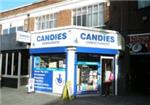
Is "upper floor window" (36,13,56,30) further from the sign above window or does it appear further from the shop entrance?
the shop entrance

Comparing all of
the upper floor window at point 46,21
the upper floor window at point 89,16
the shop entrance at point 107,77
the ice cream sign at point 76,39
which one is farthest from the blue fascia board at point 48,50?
the upper floor window at point 46,21

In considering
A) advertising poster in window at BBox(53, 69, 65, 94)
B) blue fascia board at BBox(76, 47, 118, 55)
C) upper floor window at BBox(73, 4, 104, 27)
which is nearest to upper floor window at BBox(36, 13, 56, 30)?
upper floor window at BBox(73, 4, 104, 27)

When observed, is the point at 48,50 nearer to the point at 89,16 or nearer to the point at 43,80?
the point at 43,80

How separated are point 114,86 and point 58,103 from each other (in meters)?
4.82

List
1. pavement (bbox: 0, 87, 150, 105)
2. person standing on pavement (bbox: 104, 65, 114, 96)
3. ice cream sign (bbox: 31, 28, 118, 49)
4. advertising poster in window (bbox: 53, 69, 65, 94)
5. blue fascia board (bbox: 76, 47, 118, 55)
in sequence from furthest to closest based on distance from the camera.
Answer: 1. person standing on pavement (bbox: 104, 65, 114, 96)
2. advertising poster in window (bbox: 53, 69, 65, 94)
3. blue fascia board (bbox: 76, 47, 118, 55)
4. ice cream sign (bbox: 31, 28, 118, 49)
5. pavement (bbox: 0, 87, 150, 105)

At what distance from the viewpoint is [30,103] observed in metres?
16.8

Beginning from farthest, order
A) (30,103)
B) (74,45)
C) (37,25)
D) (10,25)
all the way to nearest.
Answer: (10,25) < (37,25) < (74,45) < (30,103)

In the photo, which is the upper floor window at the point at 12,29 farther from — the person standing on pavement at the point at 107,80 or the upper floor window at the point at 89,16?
the person standing on pavement at the point at 107,80

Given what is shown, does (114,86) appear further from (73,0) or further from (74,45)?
(73,0)

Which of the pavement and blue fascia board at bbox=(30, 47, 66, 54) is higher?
blue fascia board at bbox=(30, 47, 66, 54)

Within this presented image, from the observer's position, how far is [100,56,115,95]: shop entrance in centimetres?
2022

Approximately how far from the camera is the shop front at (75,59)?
19.0 meters

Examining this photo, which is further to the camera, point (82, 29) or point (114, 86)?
point (114, 86)

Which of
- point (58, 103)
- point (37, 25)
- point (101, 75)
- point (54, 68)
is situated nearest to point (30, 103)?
point (58, 103)
